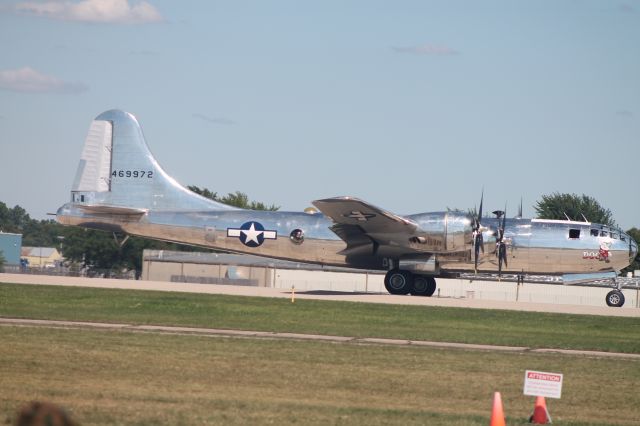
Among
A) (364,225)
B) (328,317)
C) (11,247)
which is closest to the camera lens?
(328,317)

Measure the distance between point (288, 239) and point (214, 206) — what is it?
421 centimetres

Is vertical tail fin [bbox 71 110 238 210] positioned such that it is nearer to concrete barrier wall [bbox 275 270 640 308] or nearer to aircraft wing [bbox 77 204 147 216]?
aircraft wing [bbox 77 204 147 216]

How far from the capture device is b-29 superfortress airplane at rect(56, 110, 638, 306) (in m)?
39.9

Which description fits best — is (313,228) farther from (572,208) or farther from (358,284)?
(572,208)

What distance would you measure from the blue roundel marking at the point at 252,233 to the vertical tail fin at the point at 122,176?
254cm

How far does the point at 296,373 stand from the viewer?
61.1 feet

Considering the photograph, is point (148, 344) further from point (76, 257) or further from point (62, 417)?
point (76, 257)

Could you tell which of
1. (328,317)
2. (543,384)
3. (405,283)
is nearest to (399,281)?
(405,283)

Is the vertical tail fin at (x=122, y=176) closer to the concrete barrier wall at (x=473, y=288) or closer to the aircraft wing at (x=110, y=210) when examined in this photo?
the aircraft wing at (x=110, y=210)

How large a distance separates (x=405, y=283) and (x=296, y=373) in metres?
23.1

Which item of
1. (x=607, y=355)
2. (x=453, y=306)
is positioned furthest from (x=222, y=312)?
(x=607, y=355)

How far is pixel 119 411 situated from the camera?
14.1 metres

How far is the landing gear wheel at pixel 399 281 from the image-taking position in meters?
41.2

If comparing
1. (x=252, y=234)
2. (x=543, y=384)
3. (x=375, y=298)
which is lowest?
(x=543, y=384)
